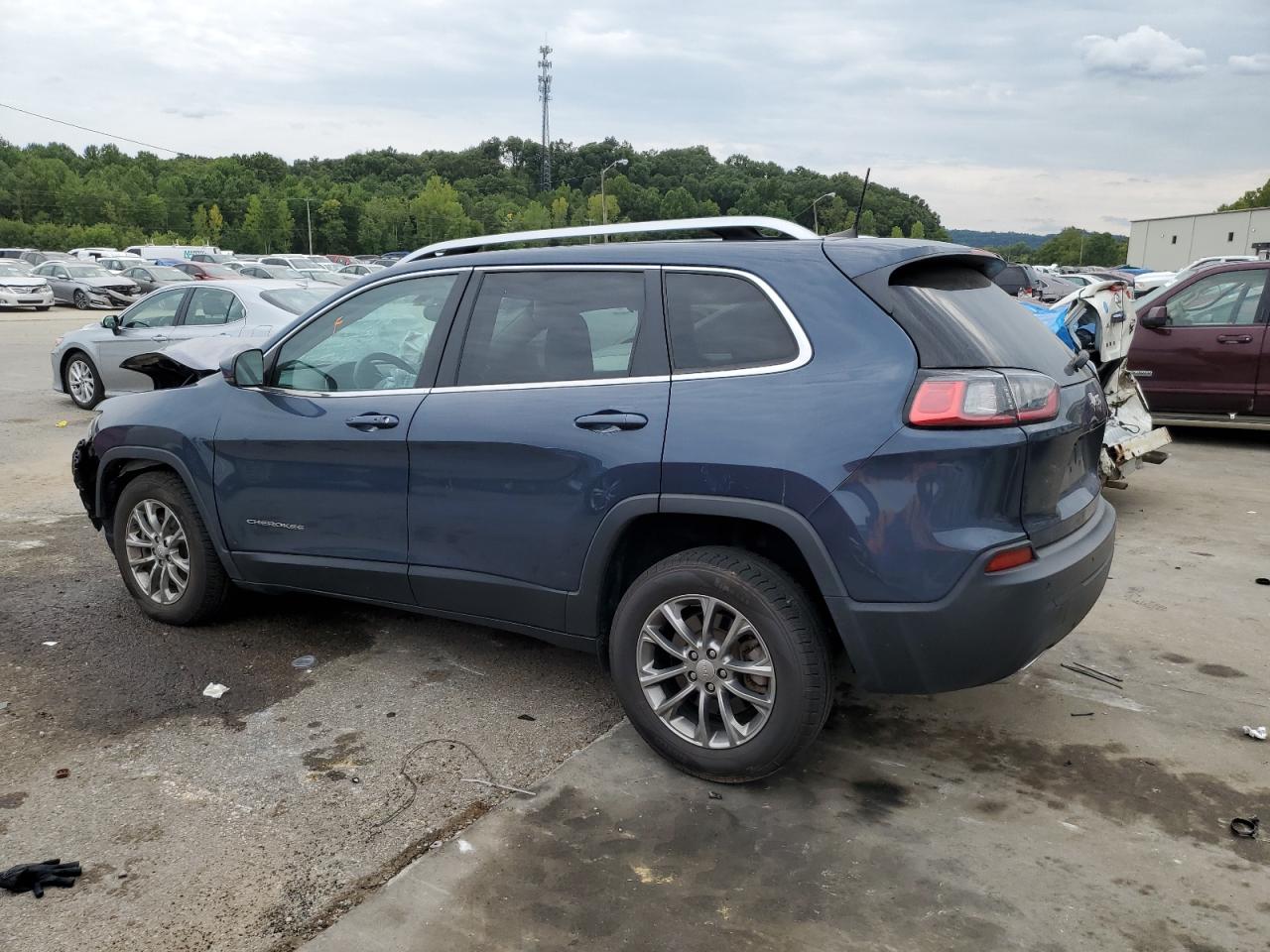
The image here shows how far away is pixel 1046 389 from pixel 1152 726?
1538 mm

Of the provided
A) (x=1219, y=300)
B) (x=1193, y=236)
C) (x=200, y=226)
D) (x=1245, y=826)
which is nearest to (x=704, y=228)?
(x=1245, y=826)

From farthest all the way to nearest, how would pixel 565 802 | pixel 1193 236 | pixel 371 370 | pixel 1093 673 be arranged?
pixel 1193 236, pixel 1093 673, pixel 371 370, pixel 565 802

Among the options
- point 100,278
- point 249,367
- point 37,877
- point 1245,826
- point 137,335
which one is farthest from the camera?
point 100,278

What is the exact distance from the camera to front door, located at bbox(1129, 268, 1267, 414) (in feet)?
30.7

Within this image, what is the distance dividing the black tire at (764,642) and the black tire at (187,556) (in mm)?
2227

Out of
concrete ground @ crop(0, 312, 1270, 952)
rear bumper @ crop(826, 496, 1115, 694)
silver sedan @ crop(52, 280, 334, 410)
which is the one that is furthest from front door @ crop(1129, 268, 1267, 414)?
silver sedan @ crop(52, 280, 334, 410)

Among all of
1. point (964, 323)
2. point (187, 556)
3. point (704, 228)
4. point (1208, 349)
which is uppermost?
point (704, 228)

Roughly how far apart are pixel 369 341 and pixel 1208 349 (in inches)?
326

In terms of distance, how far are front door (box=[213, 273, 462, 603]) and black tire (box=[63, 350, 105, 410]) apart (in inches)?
343

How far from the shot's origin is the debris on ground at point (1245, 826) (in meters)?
3.11

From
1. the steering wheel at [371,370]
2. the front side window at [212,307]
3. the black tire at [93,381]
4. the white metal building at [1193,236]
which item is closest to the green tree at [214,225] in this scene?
the white metal building at [1193,236]

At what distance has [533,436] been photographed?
3602 millimetres

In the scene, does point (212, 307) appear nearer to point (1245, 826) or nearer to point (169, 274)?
point (1245, 826)

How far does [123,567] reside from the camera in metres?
4.98
